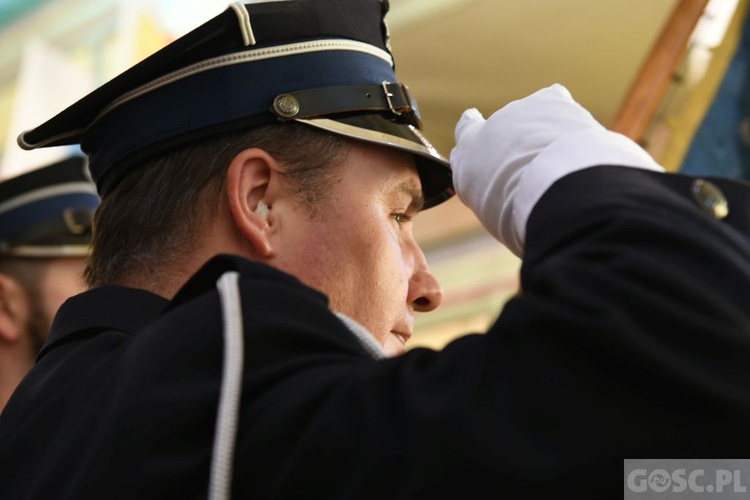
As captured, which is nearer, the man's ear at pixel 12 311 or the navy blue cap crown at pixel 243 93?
the navy blue cap crown at pixel 243 93

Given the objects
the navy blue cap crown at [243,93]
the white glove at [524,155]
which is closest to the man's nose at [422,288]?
the navy blue cap crown at [243,93]

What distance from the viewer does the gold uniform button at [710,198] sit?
92 cm

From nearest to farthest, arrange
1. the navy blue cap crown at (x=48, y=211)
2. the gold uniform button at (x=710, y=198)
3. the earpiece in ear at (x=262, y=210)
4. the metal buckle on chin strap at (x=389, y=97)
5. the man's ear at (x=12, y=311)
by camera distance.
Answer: the gold uniform button at (x=710, y=198) → the earpiece in ear at (x=262, y=210) → the metal buckle on chin strap at (x=389, y=97) → the man's ear at (x=12, y=311) → the navy blue cap crown at (x=48, y=211)

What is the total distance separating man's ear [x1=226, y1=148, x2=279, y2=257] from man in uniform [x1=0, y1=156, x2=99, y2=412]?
1.27m

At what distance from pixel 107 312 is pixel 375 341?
305mm

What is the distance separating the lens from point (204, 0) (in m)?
3.75

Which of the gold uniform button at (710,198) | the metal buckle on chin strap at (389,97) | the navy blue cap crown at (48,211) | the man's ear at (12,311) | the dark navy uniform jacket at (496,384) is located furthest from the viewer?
the navy blue cap crown at (48,211)

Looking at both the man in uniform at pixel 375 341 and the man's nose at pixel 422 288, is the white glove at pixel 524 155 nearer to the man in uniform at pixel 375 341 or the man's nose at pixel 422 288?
the man in uniform at pixel 375 341

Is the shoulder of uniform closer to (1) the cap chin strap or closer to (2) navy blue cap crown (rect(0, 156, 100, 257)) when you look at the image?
(1) the cap chin strap

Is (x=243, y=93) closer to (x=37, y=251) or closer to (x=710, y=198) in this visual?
(x=710, y=198)

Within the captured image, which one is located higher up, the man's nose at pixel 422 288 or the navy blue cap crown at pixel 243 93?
the navy blue cap crown at pixel 243 93

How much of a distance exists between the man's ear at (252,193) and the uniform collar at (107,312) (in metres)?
0.12

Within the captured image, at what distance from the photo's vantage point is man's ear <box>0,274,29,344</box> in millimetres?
2404

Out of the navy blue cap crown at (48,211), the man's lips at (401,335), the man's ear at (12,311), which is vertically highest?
the man's lips at (401,335)
